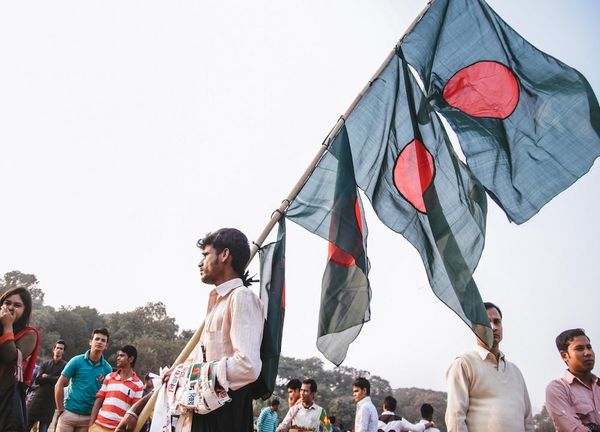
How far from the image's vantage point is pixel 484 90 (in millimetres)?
4512

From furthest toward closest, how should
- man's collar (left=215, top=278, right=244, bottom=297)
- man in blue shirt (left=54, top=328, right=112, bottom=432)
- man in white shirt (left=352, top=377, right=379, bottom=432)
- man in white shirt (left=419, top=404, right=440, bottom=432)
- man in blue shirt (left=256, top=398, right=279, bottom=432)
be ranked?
1. man in white shirt (left=419, top=404, right=440, bottom=432)
2. man in blue shirt (left=256, top=398, right=279, bottom=432)
3. man in white shirt (left=352, top=377, right=379, bottom=432)
4. man in blue shirt (left=54, top=328, right=112, bottom=432)
5. man's collar (left=215, top=278, right=244, bottom=297)

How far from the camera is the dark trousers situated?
9.19 ft

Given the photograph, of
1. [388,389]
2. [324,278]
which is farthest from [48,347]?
[388,389]

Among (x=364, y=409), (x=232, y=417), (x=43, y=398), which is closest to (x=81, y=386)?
(x=43, y=398)

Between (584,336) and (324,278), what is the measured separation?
2.66 metres

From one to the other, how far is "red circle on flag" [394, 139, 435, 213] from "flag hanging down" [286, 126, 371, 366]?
0.41m

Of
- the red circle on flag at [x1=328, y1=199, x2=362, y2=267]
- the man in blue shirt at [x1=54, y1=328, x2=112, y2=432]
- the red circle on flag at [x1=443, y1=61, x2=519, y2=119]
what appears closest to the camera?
the red circle on flag at [x1=328, y1=199, x2=362, y2=267]

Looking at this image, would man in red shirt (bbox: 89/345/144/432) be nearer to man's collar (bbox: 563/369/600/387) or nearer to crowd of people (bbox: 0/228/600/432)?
crowd of people (bbox: 0/228/600/432)

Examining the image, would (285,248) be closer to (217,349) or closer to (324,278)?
(324,278)

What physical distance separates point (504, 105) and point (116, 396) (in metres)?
5.76

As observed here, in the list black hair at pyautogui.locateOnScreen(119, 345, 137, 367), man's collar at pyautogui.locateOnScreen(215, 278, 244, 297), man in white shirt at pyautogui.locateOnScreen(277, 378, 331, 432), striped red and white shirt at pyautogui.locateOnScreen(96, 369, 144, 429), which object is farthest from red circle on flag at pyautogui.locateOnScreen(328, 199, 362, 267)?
man in white shirt at pyautogui.locateOnScreen(277, 378, 331, 432)

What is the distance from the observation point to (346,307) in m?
3.91

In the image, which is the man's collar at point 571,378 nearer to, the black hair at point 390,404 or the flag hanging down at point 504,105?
the flag hanging down at point 504,105

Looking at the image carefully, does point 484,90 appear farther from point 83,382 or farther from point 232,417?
point 83,382
